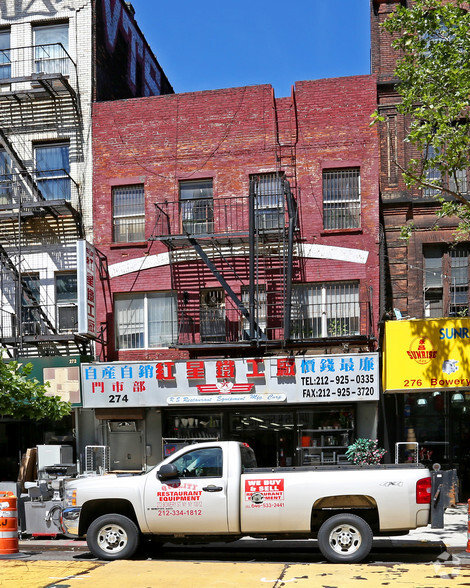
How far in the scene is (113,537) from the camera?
42.1 ft

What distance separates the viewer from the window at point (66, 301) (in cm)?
2205

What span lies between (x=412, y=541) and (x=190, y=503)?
14.5ft

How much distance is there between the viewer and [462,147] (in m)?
15.2

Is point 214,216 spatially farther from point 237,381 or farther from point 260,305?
point 237,381

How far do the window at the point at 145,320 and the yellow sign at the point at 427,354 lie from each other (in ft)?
19.4

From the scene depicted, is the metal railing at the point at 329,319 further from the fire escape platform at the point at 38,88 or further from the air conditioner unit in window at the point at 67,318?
the fire escape platform at the point at 38,88

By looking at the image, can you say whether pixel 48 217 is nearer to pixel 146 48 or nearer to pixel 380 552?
pixel 146 48

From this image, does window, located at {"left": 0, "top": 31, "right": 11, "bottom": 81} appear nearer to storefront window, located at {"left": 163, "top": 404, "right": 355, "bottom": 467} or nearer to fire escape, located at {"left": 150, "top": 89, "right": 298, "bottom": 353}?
fire escape, located at {"left": 150, "top": 89, "right": 298, "bottom": 353}

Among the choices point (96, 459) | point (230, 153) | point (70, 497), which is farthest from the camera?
point (230, 153)

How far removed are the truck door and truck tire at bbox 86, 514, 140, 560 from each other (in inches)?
14.7

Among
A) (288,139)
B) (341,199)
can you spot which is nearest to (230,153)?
(288,139)

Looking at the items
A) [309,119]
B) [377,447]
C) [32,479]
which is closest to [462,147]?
[309,119]

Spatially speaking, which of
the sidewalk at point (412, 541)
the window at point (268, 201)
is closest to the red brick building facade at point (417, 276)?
the window at point (268, 201)

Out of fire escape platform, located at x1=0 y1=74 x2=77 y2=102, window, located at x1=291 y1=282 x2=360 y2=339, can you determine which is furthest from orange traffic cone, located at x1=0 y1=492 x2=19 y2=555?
fire escape platform, located at x1=0 y1=74 x2=77 y2=102
